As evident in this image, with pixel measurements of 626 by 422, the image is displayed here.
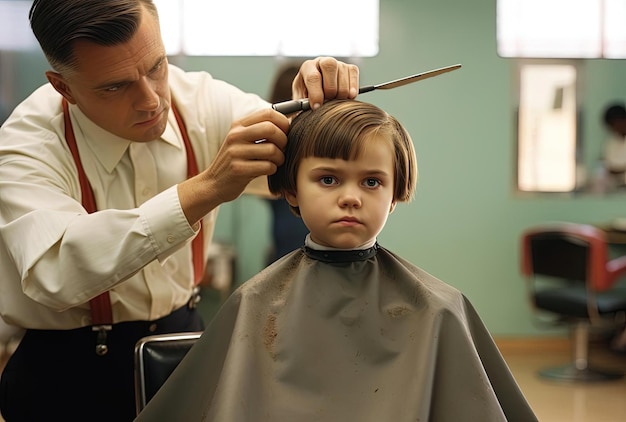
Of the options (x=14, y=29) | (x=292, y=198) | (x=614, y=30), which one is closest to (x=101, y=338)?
(x=292, y=198)

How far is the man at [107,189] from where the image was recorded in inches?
59.4

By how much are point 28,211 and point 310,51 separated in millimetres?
4399

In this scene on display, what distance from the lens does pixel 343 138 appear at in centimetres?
146

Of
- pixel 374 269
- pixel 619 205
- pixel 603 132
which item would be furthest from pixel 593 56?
pixel 374 269

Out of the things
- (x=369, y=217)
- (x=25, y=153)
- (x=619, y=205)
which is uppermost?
(x=25, y=153)

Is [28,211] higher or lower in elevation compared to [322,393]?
higher

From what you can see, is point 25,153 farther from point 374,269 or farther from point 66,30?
point 374,269

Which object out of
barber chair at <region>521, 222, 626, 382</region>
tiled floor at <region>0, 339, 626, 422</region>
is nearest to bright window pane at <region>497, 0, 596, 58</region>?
barber chair at <region>521, 222, 626, 382</region>

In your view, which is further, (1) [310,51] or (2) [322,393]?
(1) [310,51]

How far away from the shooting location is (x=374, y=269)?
1.53 meters

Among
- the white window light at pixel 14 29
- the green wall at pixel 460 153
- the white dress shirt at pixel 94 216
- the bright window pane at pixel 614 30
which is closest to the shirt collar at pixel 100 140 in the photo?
the white dress shirt at pixel 94 216

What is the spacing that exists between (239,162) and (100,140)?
0.45 meters

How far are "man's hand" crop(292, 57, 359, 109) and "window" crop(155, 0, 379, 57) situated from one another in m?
4.20

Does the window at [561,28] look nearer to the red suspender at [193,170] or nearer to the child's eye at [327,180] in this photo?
the red suspender at [193,170]
